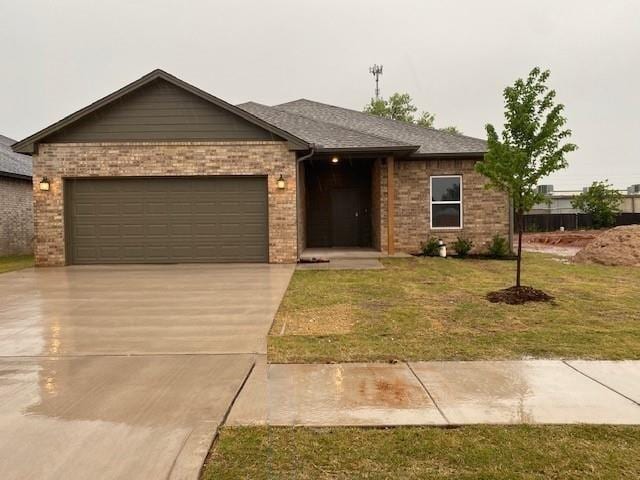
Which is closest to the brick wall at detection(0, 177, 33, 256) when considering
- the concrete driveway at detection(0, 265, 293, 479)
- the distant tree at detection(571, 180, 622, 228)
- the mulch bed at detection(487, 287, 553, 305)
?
the concrete driveway at detection(0, 265, 293, 479)

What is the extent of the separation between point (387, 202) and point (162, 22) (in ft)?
50.9

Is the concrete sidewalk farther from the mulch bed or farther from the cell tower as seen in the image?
the cell tower

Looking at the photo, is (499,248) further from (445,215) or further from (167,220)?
(167,220)

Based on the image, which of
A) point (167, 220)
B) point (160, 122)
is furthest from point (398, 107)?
point (167, 220)

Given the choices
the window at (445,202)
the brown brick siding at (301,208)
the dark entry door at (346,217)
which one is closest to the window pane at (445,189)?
the window at (445,202)

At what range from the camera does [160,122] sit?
13.7m

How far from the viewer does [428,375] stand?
446 cm

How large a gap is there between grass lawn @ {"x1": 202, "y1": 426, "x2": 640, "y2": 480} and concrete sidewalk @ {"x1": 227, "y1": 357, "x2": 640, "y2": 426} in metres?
0.18

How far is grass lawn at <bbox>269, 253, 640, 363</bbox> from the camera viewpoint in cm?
522

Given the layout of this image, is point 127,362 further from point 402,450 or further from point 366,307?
point 366,307

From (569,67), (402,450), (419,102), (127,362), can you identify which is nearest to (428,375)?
(402,450)

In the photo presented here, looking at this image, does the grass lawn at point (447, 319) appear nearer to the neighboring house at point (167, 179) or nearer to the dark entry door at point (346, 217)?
the neighboring house at point (167, 179)

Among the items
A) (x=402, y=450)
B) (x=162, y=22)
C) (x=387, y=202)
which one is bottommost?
(x=402, y=450)

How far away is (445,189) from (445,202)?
422mm
